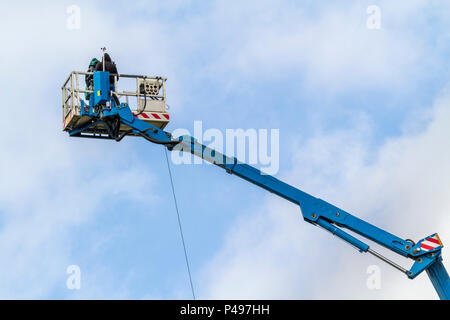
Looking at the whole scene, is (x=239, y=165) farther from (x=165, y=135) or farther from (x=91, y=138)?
(x=91, y=138)

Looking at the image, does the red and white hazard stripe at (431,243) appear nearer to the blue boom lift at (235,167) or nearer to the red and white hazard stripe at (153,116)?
the blue boom lift at (235,167)

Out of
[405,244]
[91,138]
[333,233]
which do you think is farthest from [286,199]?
[91,138]

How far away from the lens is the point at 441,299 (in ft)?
75.5

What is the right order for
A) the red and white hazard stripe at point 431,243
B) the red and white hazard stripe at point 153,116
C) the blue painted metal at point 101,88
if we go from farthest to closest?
the red and white hazard stripe at point 153,116 → the blue painted metal at point 101,88 → the red and white hazard stripe at point 431,243

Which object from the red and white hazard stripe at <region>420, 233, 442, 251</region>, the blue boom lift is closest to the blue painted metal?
the blue boom lift

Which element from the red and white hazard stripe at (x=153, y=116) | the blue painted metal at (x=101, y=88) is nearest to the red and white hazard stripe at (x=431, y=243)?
the red and white hazard stripe at (x=153, y=116)

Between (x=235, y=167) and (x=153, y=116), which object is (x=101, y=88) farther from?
(x=235, y=167)

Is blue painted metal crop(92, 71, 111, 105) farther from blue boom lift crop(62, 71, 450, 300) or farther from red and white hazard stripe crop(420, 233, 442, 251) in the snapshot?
A: red and white hazard stripe crop(420, 233, 442, 251)

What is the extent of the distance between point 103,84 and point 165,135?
6.46 ft

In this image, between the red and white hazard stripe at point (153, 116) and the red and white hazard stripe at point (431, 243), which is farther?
the red and white hazard stripe at point (153, 116)

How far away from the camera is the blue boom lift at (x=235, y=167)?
23.2 m

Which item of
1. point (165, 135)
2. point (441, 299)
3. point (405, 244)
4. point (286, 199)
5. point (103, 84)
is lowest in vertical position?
point (441, 299)

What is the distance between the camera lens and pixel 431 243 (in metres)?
23.2

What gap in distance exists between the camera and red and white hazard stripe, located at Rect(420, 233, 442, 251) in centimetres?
2311
